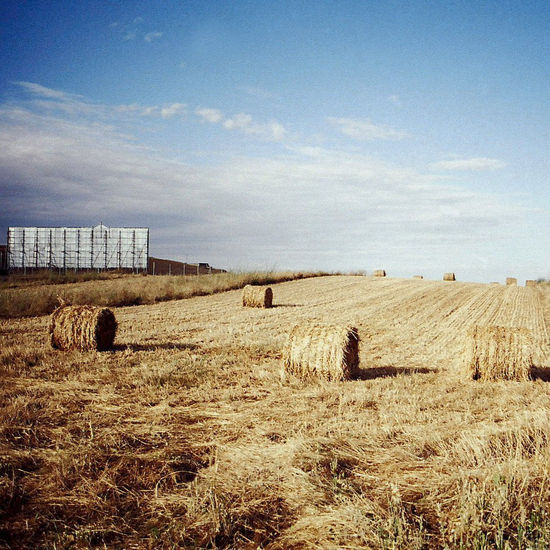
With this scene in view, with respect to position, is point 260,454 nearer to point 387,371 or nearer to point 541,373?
point 387,371

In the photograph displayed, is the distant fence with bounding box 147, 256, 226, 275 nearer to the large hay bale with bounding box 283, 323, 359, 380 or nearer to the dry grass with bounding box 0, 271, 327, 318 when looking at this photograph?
the dry grass with bounding box 0, 271, 327, 318

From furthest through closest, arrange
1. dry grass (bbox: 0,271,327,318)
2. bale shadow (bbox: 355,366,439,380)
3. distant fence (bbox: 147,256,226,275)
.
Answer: distant fence (bbox: 147,256,226,275), dry grass (bbox: 0,271,327,318), bale shadow (bbox: 355,366,439,380)

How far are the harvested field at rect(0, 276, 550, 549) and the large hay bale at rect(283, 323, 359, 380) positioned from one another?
33 cm

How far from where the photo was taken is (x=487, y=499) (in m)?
3.66

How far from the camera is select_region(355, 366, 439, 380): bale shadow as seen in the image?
8.61m

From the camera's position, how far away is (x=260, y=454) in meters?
4.81

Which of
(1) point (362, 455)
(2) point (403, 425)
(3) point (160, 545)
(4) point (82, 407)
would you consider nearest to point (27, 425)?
(4) point (82, 407)

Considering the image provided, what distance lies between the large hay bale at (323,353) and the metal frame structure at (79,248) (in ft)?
158

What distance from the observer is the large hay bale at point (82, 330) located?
401 inches

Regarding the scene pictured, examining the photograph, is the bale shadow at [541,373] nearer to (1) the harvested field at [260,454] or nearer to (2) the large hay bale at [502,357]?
(1) the harvested field at [260,454]

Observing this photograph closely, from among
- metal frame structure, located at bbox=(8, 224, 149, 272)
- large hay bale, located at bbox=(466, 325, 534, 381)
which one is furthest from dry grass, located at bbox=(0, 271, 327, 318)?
metal frame structure, located at bbox=(8, 224, 149, 272)

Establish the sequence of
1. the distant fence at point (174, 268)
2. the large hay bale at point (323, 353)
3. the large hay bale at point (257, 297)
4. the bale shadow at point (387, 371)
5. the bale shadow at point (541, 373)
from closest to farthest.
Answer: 1. the large hay bale at point (323, 353)
2. the bale shadow at point (387, 371)
3. the bale shadow at point (541, 373)
4. the large hay bale at point (257, 297)
5. the distant fence at point (174, 268)

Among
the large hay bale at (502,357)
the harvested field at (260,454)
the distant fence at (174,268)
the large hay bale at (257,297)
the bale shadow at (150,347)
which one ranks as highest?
the distant fence at (174,268)

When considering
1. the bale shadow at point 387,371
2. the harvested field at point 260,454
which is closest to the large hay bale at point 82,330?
the harvested field at point 260,454
